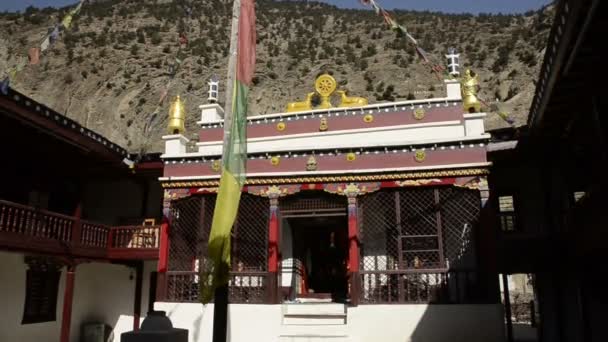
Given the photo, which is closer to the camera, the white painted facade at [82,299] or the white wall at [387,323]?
the white wall at [387,323]

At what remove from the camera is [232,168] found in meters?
5.67

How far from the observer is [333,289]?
1764 cm

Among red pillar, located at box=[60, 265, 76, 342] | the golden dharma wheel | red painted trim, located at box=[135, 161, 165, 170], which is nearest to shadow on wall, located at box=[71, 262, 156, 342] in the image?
red pillar, located at box=[60, 265, 76, 342]

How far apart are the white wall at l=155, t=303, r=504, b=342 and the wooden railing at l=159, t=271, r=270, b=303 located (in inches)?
15.1

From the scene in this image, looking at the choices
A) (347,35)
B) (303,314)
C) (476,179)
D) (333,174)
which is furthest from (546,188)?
(347,35)

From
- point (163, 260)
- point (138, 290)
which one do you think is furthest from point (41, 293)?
point (163, 260)

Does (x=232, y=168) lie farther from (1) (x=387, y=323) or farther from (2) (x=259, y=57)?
(2) (x=259, y=57)

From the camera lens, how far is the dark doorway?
1703 cm

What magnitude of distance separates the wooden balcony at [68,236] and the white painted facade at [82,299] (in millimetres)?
1420

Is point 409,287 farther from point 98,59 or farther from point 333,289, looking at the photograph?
point 98,59

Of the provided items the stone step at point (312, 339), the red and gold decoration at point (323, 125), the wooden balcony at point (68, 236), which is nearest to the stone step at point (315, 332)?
the stone step at point (312, 339)

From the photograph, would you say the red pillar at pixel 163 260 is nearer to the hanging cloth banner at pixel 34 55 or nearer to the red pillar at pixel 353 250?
the red pillar at pixel 353 250

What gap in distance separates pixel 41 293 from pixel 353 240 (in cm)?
906

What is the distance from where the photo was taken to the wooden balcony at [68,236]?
38.4 feet
